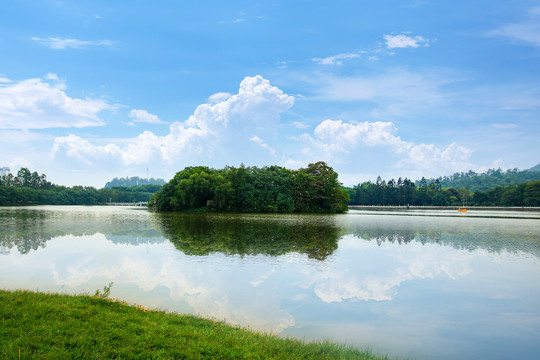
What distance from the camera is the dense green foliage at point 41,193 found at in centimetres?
11725

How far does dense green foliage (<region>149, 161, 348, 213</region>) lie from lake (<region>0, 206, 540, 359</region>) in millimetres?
53063

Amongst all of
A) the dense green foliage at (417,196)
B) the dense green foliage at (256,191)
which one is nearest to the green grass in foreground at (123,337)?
the dense green foliage at (256,191)

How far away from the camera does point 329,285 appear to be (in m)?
12.7

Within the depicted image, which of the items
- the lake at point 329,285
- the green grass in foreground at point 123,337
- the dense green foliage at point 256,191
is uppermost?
the dense green foliage at point 256,191

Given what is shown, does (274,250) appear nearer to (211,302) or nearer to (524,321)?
(211,302)

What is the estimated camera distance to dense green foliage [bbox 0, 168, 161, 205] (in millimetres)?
117250

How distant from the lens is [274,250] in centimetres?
1984

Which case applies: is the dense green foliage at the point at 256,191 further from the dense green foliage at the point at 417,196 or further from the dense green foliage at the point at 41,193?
the dense green foliage at the point at 417,196

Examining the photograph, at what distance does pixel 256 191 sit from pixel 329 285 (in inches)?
2525

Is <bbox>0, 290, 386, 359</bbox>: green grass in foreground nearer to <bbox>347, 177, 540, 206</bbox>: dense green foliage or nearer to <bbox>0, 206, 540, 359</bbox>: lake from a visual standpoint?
<bbox>0, 206, 540, 359</bbox>: lake

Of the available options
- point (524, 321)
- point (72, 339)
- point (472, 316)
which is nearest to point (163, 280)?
point (72, 339)

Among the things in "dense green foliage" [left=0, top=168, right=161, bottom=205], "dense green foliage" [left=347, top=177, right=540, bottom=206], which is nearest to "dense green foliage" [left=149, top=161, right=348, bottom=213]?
"dense green foliage" [left=0, top=168, right=161, bottom=205]

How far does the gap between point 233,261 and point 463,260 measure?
12.3 metres

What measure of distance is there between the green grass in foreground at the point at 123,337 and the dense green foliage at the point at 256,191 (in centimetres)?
6647
